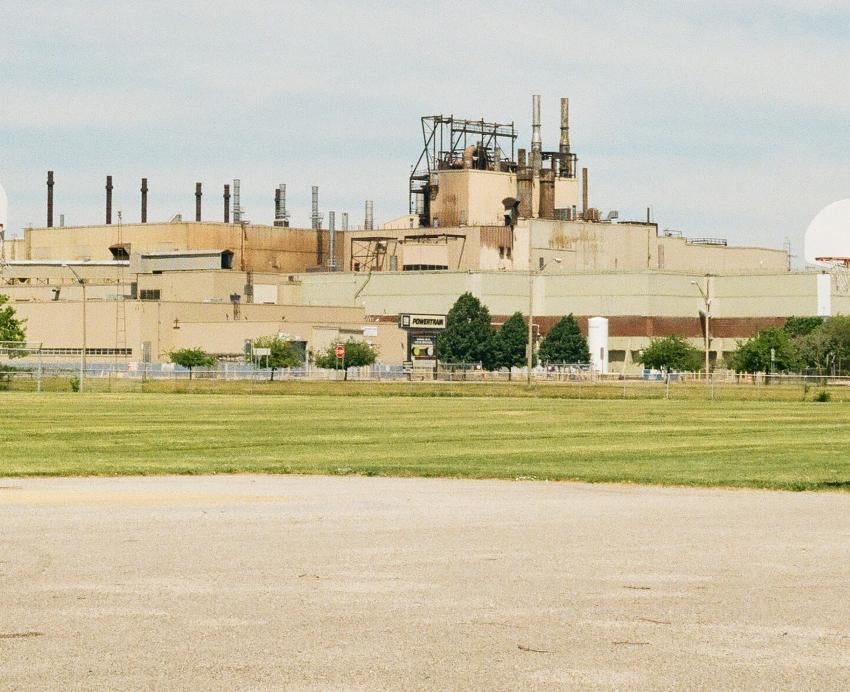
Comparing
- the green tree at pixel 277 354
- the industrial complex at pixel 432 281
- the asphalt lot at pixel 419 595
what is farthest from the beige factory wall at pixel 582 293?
the asphalt lot at pixel 419 595

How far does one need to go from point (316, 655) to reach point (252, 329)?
150m

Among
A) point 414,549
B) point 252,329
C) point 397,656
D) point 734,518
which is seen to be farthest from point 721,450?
point 252,329

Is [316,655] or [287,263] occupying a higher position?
[287,263]

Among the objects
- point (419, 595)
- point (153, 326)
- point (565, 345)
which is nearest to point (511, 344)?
point (565, 345)

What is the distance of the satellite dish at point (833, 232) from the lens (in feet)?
119

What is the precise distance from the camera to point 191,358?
152625 millimetres

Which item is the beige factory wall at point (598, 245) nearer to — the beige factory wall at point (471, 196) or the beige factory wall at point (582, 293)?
the beige factory wall at point (582, 293)

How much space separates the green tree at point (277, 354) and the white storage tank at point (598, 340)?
3276cm

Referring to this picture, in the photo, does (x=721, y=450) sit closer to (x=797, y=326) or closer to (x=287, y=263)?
(x=797, y=326)

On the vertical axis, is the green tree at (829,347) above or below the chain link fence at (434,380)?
above

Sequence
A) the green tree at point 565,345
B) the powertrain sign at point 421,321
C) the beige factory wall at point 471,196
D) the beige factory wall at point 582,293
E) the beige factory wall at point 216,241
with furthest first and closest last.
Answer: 1. the beige factory wall at point 471,196
2. the beige factory wall at point 216,241
3. the beige factory wall at point 582,293
4. the green tree at point 565,345
5. the powertrain sign at point 421,321

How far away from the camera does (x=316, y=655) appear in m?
12.5

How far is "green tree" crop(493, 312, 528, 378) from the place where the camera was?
169875mm

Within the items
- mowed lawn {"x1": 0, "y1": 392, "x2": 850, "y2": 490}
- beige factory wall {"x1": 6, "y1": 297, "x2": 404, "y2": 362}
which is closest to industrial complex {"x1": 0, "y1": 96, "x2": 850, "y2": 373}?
beige factory wall {"x1": 6, "y1": 297, "x2": 404, "y2": 362}
